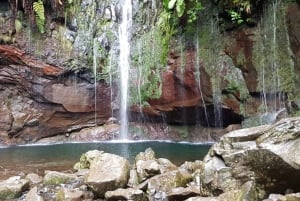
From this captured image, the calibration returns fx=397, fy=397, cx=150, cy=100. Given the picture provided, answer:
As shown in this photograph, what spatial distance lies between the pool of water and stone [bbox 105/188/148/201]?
302 centimetres

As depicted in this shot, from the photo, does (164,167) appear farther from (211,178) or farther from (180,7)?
(180,7)

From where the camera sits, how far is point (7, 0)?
549 inches

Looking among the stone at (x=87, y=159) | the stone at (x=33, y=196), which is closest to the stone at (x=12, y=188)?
the stone at (x=33, y=196)

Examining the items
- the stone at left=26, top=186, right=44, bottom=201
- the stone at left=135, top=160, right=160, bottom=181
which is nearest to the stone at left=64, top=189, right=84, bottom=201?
the stone at left=26, top=186, right=44, bottom=201

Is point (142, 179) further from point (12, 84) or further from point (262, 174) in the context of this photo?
point (12, 84)

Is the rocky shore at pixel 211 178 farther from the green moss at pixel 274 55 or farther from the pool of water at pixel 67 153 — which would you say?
the green moss at pixel 274 55

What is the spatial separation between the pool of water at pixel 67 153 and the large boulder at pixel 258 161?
394cm

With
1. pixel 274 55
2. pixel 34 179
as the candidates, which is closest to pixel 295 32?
pixel 274 55

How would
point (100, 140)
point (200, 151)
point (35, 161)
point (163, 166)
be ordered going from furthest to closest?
point (100, 140)
point (200, 151)
point (35, 161)
point (163, 166)

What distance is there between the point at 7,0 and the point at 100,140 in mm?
5918

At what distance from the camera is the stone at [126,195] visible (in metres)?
5.68

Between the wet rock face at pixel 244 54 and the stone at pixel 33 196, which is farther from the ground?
the wet rock face at pixel 244 54

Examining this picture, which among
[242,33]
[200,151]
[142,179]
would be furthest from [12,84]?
[142,179]

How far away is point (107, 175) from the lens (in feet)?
20.1
